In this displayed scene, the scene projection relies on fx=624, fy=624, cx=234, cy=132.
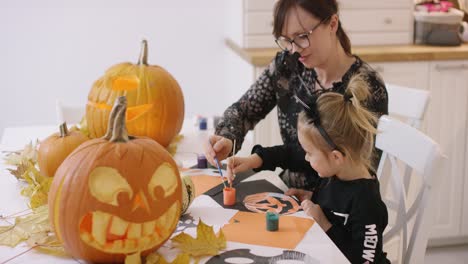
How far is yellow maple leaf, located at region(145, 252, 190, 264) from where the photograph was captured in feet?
3.45

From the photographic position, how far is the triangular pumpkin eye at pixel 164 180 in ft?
3.52

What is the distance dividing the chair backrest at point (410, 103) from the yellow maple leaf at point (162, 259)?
985mm

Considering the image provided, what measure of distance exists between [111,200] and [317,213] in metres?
0.51

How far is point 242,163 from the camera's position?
5.16 feet

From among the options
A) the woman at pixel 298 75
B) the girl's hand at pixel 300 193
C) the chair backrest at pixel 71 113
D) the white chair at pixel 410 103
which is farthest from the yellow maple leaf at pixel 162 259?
the chair backrest at pixel 71 113

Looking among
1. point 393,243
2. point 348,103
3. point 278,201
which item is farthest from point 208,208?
point 393,243

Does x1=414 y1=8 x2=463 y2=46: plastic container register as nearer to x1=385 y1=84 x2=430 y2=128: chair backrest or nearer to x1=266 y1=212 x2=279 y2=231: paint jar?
x1=385 y1=84 x2=430 y2=128: chair backrest

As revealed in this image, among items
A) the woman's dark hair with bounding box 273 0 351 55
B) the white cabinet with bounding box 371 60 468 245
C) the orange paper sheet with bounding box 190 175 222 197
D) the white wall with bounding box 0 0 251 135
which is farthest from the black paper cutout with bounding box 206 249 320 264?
the white wall with bounding box 0 0 251 135

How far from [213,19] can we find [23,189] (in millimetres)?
1912

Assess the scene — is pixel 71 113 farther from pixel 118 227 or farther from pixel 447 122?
pixel 447 122

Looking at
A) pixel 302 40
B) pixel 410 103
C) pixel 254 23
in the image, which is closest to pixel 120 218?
pixel 302 40

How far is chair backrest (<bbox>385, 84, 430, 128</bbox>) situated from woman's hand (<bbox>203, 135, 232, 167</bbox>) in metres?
0.53

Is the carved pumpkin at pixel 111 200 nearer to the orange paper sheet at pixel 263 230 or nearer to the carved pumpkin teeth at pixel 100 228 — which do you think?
the carved pumpkin teeth at pixel 100 228

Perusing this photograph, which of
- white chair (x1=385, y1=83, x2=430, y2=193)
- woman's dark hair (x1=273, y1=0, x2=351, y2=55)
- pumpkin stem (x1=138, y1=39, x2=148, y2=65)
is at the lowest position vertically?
white chair (x1=385, y1=83, x2=430, y2=193)
